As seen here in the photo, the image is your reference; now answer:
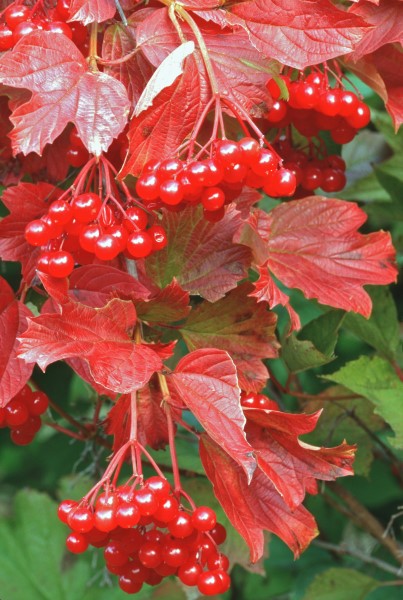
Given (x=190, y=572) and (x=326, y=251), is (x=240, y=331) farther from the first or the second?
(x=190, y=572)

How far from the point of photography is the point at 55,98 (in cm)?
71

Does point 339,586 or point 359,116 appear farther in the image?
point 339,586

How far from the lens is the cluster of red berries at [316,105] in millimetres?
833

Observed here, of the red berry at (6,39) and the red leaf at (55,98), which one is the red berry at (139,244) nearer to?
the red leaf at (55,98)

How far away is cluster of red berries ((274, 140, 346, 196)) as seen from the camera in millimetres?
971

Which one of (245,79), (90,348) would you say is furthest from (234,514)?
(245,79)

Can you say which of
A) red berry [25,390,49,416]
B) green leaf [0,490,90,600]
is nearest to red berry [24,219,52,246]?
red berry [25,390,49,416]

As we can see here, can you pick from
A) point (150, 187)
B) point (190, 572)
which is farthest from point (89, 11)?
point (190, 572)

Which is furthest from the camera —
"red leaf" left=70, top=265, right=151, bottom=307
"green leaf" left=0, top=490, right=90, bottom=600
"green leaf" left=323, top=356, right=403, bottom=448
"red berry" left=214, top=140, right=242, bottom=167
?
"green leaf" left=0, top=490, right=90, bottom=600

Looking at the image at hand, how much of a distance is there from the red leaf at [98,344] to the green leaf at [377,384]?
283 mm

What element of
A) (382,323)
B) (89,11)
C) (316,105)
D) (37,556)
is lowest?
(37,556)

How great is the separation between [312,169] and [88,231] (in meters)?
0.37

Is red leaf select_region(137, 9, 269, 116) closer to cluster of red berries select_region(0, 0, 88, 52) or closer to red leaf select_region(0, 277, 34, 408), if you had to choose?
cluster of red berries select_region(0, 0, 88, 52)

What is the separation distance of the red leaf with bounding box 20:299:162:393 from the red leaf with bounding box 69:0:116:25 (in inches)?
9.9
